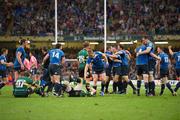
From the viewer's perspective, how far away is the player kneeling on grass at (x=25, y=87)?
21344 millimetres

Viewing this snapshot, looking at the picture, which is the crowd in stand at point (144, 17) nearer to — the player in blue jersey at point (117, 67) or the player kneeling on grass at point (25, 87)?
the player in blue jersey at point (117, 67)

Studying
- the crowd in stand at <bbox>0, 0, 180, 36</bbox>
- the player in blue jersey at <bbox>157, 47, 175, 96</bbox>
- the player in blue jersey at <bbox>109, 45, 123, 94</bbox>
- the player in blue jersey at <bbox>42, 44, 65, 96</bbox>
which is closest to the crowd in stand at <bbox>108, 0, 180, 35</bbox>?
the crowd in stand at <bbox>0, 0, 180, 36</bbox>

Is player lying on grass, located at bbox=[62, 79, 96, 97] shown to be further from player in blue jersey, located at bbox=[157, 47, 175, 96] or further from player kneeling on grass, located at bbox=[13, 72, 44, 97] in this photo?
player in blue jersey, located at bbox=[157, 47, 175, 96]

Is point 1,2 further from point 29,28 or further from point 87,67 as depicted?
point 87,67

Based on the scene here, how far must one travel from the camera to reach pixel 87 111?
1564 cm

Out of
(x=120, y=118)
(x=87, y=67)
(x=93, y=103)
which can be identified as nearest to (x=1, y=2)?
(x=87, y=67)

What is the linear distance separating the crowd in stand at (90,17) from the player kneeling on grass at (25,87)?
23.3 m

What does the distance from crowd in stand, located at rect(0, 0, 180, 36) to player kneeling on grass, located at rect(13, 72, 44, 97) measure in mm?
23316

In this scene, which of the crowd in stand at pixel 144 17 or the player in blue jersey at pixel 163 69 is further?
the crowd in stand at pixel 144 17

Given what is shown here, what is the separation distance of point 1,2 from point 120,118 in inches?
1480

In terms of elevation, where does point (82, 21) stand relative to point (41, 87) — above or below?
above

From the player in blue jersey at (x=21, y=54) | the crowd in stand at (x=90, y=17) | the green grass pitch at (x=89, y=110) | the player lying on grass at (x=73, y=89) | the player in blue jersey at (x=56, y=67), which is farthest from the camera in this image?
the crowd in stand at (x=90, y=17)

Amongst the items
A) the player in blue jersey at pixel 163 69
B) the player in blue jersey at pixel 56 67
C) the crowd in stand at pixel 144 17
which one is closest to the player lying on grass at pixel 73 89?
the player in blue jersey at pixel 56 67

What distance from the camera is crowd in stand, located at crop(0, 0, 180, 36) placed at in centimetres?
4569
